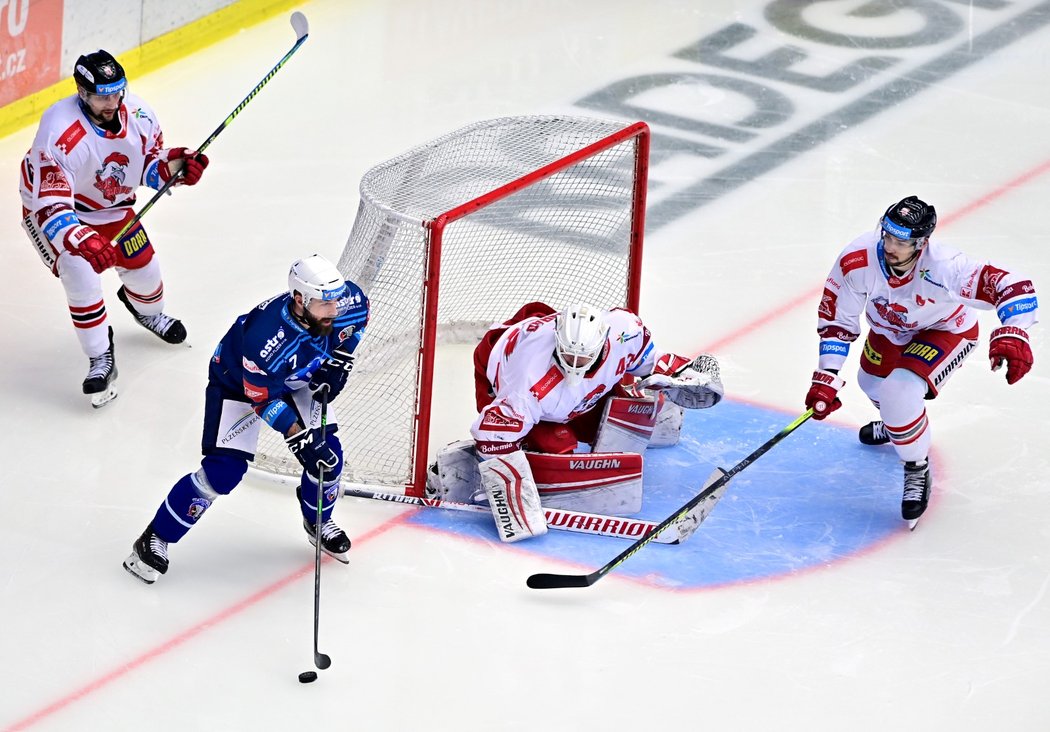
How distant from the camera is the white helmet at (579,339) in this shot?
506 cm

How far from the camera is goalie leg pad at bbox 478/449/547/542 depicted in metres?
5.20

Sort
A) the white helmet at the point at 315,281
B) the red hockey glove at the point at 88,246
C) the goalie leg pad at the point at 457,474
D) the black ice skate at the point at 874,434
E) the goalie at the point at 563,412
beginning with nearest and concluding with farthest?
the white helmet at the point at 315,281 → the goalie at the point at 563,412 → the goalie leg pad at the point at 457,474 → the red hockey glove at the point at 88,246 → the black ice skate at the point at 874,434

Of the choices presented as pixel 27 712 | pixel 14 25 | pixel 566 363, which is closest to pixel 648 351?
pixel 566 363

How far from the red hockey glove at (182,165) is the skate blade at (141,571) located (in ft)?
4.74

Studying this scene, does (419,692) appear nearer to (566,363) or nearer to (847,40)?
(566,363)

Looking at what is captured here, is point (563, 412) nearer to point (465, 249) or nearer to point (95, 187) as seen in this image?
point (465, 249)

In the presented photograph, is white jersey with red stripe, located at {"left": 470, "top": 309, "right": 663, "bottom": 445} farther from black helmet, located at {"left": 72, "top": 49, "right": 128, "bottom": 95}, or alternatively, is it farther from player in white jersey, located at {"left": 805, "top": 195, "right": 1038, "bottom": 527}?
black helmet, located at {"left": 72, "top": 49, "right": 128, "bottom": 95}

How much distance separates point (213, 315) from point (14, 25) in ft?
6.22

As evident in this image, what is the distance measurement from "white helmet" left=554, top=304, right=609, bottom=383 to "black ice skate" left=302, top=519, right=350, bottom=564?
796 millimetres

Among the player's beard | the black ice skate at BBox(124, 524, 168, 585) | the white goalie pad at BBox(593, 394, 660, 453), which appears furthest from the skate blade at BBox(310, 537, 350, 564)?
the white goalie pad at BBox(593, 394, 660, 453)

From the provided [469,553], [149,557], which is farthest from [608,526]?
[149,557]

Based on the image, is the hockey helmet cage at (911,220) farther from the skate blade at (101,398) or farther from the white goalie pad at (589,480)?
the skate blade at (101,398)

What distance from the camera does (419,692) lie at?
15.2 feet

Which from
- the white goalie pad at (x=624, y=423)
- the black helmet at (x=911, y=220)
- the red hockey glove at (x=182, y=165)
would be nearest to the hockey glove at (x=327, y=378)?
the white goalie pad at (x=624, y=423)
